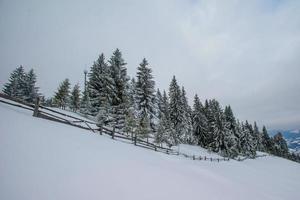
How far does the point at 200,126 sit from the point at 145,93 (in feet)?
87.6

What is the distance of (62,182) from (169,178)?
4451 millimetres

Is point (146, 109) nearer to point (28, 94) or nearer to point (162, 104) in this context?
point (162, 104)

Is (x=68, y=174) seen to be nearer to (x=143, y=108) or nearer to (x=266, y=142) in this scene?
(x=143, y=108)

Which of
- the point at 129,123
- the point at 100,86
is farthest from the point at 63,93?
the point at 129,123

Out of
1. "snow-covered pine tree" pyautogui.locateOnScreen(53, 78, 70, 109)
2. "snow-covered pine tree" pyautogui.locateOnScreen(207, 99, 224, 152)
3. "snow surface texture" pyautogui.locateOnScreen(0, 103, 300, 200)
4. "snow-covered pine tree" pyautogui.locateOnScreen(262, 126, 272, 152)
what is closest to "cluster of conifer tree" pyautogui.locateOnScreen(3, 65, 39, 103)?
"snow-covered pine tree" pyautogui.locateOnScreen(53, 78, 70, 109)

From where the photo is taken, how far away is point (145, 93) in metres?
30.6

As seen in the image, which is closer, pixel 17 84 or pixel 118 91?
pixel 118 91

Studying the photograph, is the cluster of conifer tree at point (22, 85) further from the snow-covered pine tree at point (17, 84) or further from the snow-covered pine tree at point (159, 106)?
the snow-covered pine tree at point (159, 106)

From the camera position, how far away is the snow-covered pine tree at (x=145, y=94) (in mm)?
Result: 30359

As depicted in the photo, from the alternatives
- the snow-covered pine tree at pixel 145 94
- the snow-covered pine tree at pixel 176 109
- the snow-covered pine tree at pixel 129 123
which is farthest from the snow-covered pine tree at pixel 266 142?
the snow-covered pine tree at pixel 129 123

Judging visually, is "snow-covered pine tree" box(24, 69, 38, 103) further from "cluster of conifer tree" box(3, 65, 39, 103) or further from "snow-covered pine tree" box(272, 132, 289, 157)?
"snow-covered pine tree" box(272, 132, 289, 157)

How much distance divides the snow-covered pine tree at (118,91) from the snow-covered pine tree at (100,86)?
693 mm

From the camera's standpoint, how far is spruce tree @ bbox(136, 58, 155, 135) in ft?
99.6

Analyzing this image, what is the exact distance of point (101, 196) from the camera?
500 cm
